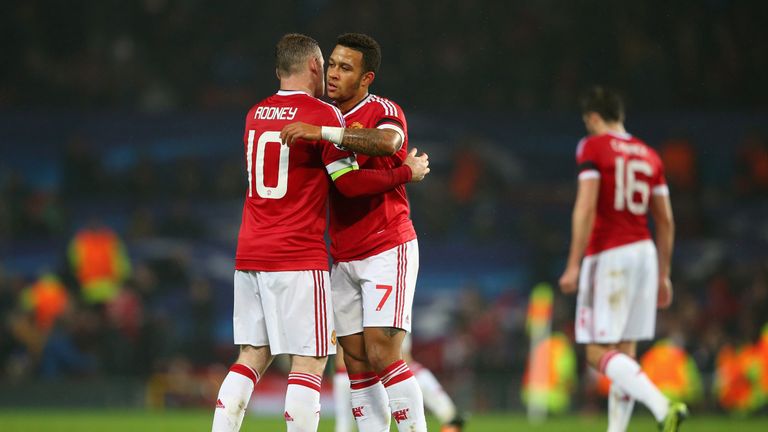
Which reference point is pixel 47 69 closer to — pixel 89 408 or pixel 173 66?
pixel 173 66

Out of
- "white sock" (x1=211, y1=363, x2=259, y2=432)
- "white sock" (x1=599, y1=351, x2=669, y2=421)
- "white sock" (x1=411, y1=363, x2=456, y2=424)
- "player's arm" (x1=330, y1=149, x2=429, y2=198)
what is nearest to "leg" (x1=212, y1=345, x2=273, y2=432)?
"white sock" (x1=211, y1=363, x2=259, y2=432)

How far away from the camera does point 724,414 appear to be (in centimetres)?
1334

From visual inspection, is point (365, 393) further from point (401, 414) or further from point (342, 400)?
point (342, 400)

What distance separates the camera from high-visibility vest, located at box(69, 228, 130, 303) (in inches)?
619

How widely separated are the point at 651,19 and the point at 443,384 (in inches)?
312

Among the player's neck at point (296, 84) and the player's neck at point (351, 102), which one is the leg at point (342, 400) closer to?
the player's neck at point (351, 102)

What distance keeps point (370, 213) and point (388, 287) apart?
1.44 ft

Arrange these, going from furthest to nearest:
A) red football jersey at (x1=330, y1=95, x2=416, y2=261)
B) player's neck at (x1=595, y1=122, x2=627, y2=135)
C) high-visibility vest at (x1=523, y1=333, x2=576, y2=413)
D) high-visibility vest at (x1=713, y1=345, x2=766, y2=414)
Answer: high-visibility vest at (x1=523, y1=333, x2=576, y2=413) < high-visibility vest at (x1=713, y1=345, x2=766, y2=414) < player's neck at (x1=595, y1=122, x2=627, y2=135) < red football jersey at (x1=330, y1=95, x2=416, y2=261)

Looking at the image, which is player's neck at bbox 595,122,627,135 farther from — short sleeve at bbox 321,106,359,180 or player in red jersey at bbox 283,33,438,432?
short sleeve at bbox 321,106,359,180

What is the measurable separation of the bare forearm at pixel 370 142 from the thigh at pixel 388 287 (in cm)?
65

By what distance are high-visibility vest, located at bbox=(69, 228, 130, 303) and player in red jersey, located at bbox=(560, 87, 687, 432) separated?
9.85 meters

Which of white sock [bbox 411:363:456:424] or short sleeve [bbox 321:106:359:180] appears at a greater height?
short sleeve [bbox 321:106:359:180]

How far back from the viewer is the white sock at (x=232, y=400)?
18.4 ft

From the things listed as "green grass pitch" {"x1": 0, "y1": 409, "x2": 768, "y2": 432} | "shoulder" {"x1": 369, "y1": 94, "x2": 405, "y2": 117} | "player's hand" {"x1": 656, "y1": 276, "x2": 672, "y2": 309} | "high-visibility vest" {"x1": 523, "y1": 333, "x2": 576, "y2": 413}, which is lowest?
"green grass pitch" {"x1": 0, "y1": 409, "x2": 768, "y2": 432}
